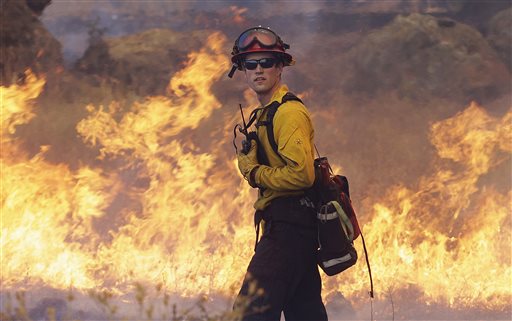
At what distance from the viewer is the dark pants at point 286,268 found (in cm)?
392

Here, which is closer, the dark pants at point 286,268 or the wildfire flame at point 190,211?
the dark pants at point 286,268

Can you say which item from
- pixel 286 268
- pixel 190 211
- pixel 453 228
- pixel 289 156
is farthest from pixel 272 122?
pixel 453 228

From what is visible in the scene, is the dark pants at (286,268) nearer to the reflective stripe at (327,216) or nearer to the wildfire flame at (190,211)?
the reflective stripe at (327,216)

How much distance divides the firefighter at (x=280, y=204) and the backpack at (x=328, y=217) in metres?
0.02

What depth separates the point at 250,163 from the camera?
4.08m

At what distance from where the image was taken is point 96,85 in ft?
26.5

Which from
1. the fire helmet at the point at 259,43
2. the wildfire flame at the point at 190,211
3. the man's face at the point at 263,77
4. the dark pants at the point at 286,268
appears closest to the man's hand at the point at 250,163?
the dark pants at the point at 286,268

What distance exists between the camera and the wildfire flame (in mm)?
7273

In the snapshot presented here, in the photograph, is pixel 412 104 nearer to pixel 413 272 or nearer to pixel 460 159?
pixel 460 159

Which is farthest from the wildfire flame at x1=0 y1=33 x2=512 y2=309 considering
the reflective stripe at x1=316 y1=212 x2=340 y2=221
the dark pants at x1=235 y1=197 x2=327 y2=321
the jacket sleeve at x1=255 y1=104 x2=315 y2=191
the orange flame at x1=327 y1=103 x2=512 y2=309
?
the jacket sleeve at x1=255 y1=104 x2=315 y2=191

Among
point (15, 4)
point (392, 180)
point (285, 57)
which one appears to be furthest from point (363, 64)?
point (285, 57)

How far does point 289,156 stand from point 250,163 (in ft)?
0.69

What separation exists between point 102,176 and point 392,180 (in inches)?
95.9

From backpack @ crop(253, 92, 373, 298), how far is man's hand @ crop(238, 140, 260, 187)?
0.04m
